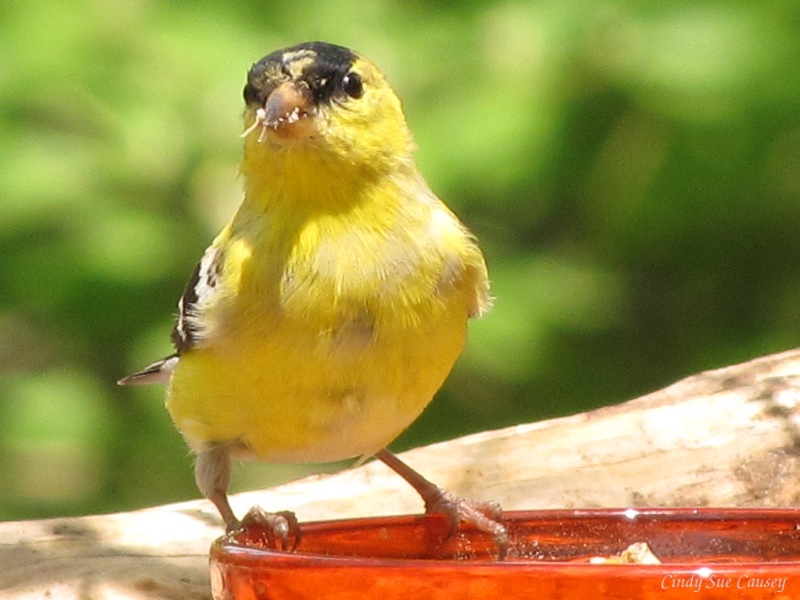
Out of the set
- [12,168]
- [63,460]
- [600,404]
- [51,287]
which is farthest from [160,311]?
[600,404]

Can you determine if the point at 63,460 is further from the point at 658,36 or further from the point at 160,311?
the point at 658,36

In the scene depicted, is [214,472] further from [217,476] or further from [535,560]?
[535,560]

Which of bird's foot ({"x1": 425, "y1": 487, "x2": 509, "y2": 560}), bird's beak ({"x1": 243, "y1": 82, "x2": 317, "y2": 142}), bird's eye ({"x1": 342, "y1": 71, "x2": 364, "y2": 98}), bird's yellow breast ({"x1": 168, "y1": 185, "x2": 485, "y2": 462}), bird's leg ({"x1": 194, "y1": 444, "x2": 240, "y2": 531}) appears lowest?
bird's foot ({"x1": 425, "y1": 487, "x2": 509, "y2": 560})

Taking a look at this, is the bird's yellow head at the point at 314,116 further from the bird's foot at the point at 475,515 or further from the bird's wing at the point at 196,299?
the bird's foot at the point at 475,515

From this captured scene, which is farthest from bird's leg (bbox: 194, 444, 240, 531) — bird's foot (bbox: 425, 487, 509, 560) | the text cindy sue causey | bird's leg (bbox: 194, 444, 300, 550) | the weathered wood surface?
the text cindy sue causey

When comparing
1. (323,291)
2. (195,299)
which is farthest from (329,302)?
(195,299)

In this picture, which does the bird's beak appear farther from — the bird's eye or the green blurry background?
the green blurry background

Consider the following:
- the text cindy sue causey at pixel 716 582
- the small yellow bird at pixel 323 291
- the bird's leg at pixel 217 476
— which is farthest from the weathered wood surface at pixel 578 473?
the text cindy sue causey at pixel 716 582
